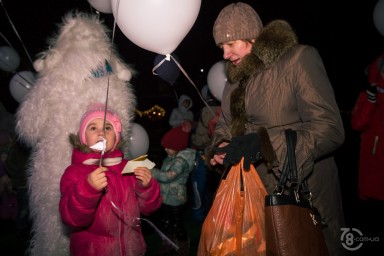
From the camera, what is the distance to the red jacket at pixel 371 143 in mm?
3656

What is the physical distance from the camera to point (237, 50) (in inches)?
85.9

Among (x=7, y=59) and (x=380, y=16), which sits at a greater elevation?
(x=7, y=59)

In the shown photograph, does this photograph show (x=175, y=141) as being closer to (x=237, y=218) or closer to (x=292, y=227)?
(x=237, y=218)

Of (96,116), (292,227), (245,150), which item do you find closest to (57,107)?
(96,116)

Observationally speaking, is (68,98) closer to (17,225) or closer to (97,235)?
(97,235)

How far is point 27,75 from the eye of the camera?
5.73m

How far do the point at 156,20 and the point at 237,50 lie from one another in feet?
1.94

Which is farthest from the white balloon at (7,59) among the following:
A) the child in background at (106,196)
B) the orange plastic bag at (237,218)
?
the orange plastic bag at (237,218)

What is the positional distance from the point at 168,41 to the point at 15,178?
375cm

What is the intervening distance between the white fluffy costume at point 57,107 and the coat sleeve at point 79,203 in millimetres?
495

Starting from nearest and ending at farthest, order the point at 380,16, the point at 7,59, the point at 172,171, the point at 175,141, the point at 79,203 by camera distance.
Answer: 1. the point at 79,203
2. the point at 172,171
3. the point at 380,16
4. the point at 175,141
5. the point at 7,59

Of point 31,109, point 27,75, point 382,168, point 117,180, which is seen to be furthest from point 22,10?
point 382,168

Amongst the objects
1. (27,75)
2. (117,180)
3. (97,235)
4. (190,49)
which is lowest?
(97,235)

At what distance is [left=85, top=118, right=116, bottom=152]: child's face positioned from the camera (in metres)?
2.21
